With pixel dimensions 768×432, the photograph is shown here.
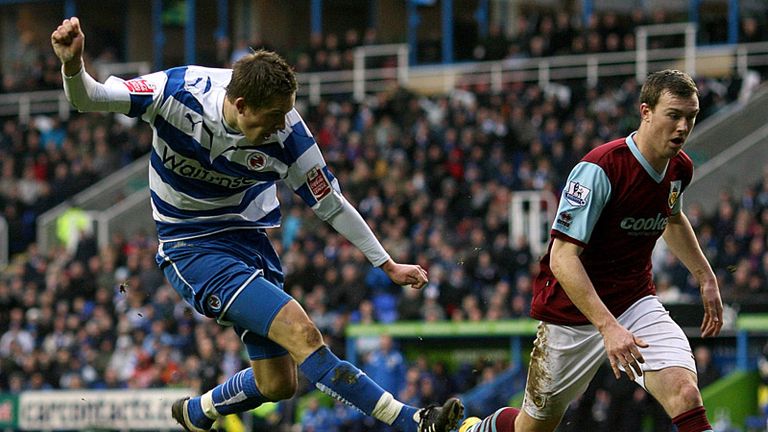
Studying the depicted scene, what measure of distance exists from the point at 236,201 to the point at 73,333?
14.7m

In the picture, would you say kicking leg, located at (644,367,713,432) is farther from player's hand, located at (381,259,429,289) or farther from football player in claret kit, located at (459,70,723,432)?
player's hand, located at (381,259,429,289)

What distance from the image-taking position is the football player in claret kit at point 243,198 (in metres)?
7.69

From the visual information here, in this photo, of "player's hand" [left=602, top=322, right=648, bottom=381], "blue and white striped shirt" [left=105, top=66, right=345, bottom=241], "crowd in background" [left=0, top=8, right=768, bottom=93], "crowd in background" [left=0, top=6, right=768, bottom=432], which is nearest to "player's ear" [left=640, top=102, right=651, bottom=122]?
"player's hand" [left=602, top=322, right=648, bottom=381]

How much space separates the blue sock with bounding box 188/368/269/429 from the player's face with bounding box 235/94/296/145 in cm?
173

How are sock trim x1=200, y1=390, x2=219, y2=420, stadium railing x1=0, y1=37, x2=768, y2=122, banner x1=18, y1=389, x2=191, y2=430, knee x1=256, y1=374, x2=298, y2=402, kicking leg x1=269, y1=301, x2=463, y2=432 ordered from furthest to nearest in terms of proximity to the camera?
stadium railing x1=0, y1=37, x2=768, y2=122 → banner x1=18, y1=389, x2=191, y2=430 → sock trim x1=200, y1=390, x2=219, y2=420 → knee x1=256, y1=374, x2=298, y2=402 → kicking leg x1=269, y1=301, x2=463, y2=432

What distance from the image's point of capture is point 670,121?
7672mm

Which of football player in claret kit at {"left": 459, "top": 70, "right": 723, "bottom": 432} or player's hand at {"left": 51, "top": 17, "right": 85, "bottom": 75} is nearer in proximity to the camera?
player's hand at {"left": 51, "top": 17, "right": 85, "bottom": 75}

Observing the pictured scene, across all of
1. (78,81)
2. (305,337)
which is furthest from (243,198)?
(78,81)

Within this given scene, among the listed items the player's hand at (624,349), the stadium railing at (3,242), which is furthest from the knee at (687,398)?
the stadium railing at (3,242)

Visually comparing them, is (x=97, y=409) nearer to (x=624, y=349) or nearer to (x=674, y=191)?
(x=674, y=191)

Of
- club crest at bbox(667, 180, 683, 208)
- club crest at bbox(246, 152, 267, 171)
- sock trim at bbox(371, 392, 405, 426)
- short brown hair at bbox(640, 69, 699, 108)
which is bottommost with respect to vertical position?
sock trim at bbox(371, 392, 405, 426)

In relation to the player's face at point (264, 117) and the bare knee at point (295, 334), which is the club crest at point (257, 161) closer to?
the player's face at point (264, 117)

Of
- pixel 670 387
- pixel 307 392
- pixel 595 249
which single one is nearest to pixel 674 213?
pixel 595 249

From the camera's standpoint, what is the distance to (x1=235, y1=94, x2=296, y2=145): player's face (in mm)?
7641
